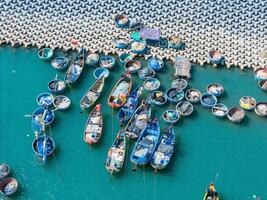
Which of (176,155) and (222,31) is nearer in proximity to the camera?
(176,155)

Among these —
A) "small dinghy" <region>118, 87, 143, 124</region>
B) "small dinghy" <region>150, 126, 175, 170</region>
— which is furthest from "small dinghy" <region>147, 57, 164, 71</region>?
"small dinghy" <region>150, 126, 175, 170</region>

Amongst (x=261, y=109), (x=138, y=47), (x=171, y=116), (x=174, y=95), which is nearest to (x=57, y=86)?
(x=138, y=47)

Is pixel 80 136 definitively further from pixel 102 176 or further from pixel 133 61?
pixel 133 61

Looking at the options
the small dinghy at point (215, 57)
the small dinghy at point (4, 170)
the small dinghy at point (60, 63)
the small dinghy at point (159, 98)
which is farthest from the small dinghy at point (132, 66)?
the small dinghy at point (4, 170)

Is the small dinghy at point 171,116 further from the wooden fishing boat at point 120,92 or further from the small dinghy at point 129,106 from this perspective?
the wooden fishing boat at point 120,92

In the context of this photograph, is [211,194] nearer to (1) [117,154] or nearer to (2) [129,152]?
(2) [129,152]

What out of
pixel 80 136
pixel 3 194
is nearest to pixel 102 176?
pixel 80 136
